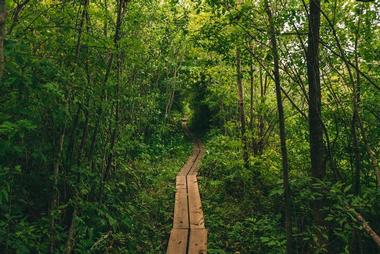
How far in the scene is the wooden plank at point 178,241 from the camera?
6828mm

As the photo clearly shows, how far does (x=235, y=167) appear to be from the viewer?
11609mm

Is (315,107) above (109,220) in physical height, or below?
above

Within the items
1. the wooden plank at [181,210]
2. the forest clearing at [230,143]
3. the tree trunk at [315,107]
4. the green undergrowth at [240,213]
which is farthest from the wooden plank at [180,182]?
the tree trunk at [315,107]

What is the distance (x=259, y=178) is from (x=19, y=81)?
8.00 m

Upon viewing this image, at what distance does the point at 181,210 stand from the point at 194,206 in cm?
53

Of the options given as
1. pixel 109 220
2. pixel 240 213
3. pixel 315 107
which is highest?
pixel 315 107

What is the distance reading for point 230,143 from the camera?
11719 millimetres

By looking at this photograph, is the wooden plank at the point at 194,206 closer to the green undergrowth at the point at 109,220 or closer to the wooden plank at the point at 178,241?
the wooden plank at the point at 178,241

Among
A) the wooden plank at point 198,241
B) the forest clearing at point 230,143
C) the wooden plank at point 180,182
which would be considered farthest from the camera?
the wooden plank at point 180,182

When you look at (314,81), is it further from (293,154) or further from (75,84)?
(293,154)

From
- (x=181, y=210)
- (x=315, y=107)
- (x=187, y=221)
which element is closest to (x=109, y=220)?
(x=187, y=221)

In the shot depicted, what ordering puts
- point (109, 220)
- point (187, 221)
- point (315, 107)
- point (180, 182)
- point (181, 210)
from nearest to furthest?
1. point (315, 107)
2. point (109, 220)
3. point (187, 221)
4. point (181, 210)
5. point (180, 182)

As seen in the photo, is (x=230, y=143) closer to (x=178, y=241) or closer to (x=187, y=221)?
(x=187, y=221)

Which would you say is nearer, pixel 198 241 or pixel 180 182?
pixel 198 241
